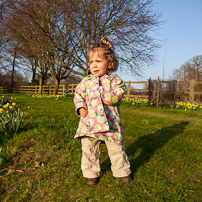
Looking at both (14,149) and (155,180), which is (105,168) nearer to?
(155,180)

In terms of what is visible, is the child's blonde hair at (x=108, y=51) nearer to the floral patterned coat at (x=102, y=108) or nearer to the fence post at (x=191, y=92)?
the floral patterned coat at (x=102, y=108)

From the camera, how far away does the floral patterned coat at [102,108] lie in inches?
79.2

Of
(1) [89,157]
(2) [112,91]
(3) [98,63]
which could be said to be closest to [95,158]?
(1) [89,157]

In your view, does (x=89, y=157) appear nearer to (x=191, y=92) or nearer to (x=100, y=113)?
(x=100, y=113)

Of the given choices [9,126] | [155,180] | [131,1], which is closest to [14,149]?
[9,126]

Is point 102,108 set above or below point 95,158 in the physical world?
above

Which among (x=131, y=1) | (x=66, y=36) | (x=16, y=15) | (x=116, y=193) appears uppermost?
(x=131, y=1)

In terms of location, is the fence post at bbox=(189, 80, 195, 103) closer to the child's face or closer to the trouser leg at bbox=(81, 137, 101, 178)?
the child's face

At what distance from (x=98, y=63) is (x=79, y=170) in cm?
151

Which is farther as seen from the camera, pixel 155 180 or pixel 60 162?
pixel 60 162

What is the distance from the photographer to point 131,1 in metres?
9.88

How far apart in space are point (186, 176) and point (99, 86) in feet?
5.70

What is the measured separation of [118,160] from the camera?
216cm

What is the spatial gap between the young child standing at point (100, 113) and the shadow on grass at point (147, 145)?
0.47 metres
